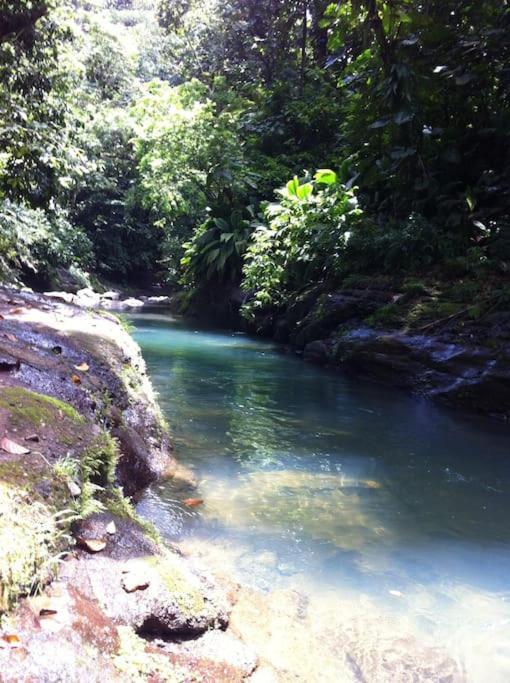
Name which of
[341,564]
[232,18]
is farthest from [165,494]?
[232,18]

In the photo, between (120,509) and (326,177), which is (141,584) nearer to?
(120,509)

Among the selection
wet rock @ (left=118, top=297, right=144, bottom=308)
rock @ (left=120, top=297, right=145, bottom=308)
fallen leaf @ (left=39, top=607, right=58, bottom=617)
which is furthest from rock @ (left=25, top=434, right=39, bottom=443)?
rock @ (left=120, top=297, right=145, bottom=308)

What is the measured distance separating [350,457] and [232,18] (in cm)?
2173

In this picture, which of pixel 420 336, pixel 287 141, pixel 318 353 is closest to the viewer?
pixel 420 336

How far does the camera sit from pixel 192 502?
442 cm

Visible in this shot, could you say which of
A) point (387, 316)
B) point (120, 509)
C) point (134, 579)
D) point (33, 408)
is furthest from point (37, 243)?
point (134, 579)

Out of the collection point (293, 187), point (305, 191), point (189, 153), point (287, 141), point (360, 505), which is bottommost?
point (360, 505)

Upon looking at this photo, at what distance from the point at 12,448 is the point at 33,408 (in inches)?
22.8

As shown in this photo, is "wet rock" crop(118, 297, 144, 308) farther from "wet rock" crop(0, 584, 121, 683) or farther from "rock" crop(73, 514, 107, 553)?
"wet rock" crop(0, 584, 121, 683)

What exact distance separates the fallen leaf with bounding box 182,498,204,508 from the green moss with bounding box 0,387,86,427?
123 centimetres

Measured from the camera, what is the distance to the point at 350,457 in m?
5.77

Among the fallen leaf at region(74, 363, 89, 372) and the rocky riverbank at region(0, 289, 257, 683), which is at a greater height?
the fallen leaf at region(74, 363, 89, 372)

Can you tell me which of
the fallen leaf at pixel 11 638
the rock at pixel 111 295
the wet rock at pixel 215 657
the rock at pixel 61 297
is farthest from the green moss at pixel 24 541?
the rock at pixel 111 295

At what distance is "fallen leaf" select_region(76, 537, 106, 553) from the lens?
2408mm
